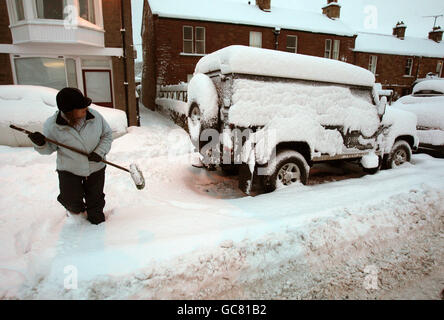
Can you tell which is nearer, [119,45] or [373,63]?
[119,45]

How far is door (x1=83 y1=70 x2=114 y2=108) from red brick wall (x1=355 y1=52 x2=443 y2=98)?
69.9 ft

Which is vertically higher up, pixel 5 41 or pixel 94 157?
pixel 5 41

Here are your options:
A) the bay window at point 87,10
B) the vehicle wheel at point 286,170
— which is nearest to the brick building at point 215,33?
the bay window at point 87,10

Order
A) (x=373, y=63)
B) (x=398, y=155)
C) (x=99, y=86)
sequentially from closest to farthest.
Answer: (x=398, y=155) < (x=99, y=86) < (x=373, y=63)

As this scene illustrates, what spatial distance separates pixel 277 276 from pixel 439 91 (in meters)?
9.35

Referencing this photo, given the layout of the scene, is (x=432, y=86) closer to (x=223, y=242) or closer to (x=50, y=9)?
(x=223, y=242)

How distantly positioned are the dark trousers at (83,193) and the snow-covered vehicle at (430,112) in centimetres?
895

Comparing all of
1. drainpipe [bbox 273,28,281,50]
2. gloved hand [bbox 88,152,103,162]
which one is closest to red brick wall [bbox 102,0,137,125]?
gloved hand [bbox 88,152,103,162]

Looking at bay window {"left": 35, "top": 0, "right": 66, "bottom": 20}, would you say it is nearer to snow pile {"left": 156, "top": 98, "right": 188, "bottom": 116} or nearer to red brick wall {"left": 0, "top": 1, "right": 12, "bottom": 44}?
red brick wall {"left": 0, "top": 1, "right": 12, "bottom": 44}

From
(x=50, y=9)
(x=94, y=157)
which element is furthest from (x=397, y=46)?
(x=94, y=157)

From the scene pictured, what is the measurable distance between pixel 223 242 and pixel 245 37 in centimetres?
1811

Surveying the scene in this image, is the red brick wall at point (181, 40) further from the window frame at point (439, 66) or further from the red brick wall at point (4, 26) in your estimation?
the window frame at point (439, 66)

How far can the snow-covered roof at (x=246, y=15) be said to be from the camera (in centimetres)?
1678

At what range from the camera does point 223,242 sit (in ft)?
9.77
